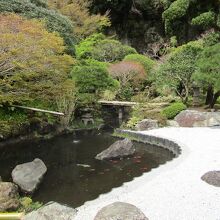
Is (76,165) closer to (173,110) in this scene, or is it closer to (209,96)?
(173,110)

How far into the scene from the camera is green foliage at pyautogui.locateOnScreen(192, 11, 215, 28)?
25.2 meters

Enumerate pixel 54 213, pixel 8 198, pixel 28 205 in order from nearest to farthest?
pixel 54 213 < pixel 8 198 < pixel 28 205

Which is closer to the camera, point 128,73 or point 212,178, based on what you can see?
point 212,178

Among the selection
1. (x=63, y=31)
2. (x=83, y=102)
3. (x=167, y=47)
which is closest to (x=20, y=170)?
(x=83, y=102)

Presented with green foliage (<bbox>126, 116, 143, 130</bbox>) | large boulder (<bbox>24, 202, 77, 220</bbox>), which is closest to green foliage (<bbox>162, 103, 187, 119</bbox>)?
green foliage (<bbox>126, 116, 143, 130</bbox>)

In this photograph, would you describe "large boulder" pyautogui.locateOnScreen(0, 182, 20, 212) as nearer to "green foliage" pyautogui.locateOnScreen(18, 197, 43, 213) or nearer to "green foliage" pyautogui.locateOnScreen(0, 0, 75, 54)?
"green foliage" pyautogui.locateOnScreen(18, 197, 43, 213)

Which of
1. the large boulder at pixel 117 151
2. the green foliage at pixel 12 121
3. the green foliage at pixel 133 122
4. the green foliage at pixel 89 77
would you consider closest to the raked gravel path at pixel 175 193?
the large boulder at pixel 117 151

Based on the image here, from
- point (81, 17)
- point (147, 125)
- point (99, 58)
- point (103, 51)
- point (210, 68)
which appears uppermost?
point (81, 17)

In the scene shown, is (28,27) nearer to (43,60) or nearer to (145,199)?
(43,60)

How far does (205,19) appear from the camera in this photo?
82.9 ft

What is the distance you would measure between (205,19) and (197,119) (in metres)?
13.6

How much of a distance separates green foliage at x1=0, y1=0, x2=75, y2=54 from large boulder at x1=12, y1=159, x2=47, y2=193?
8.65 metres

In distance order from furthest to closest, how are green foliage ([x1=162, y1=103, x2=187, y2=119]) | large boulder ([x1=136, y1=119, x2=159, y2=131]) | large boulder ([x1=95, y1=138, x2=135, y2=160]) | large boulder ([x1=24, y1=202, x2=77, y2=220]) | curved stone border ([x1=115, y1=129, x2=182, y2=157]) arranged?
1. green foliage ([x1=162, y1=103, x2=187, y2=119])
2. large boulder ([x1=136, y1=119, x2=159, y2=131])
3. curved stone border ([x1=115, y1=129, x2=182, y2=157])
4. large boulder ([x1=95, y1=138, x2=135, y2=160])
5. large boulder ([x1=24, y1=202, x2=77, y2=220])

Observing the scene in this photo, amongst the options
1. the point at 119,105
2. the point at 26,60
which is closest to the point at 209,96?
the point at 119,105
